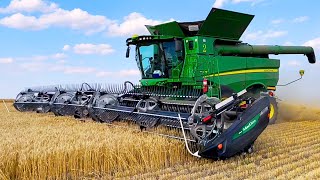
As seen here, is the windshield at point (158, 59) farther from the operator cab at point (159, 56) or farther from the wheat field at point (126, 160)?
the wheat field at point (126, 160)

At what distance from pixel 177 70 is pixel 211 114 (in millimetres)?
2873

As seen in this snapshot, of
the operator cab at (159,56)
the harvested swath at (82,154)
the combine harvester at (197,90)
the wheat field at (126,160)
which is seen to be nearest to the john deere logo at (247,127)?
the combine harvester at (197,90)

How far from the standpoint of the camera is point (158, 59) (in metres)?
7.24

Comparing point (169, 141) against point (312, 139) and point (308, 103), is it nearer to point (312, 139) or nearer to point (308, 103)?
point (312, 139)

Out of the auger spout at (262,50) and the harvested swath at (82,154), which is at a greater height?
the auger spout at (262,50)

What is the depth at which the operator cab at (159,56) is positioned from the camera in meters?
7.10

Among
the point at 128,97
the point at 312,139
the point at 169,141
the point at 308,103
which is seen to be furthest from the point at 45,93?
the point at 308,103

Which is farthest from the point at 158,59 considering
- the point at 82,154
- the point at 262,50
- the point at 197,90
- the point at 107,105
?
the point at 82,154

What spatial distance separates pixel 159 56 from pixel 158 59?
8 cm

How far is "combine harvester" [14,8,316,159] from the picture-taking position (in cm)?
427

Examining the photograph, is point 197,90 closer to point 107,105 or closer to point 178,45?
point 178,45

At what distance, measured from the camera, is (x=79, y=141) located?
4188 mm

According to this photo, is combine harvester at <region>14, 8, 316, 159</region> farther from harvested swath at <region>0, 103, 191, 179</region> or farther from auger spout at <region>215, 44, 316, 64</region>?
harvested swath at <region>0, 103, 191, 179</region>

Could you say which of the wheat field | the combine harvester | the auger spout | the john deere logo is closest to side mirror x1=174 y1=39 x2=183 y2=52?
the combine harvester
